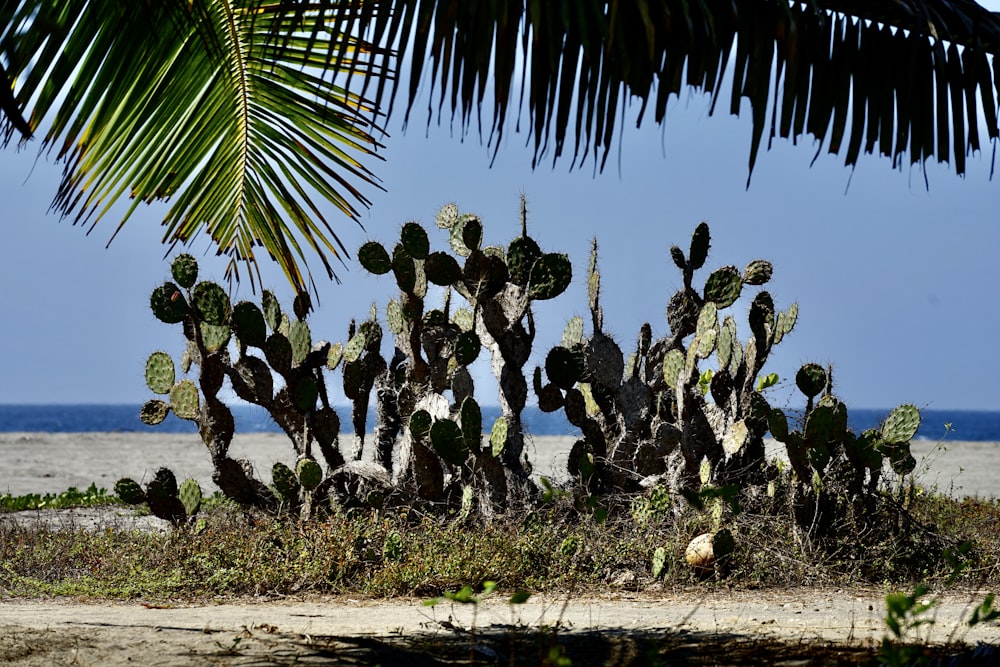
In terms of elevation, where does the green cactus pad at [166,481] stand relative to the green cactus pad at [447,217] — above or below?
below

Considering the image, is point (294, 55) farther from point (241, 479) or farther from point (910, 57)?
point (241, 479)

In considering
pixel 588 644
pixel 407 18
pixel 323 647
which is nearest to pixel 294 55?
pixel 407 18

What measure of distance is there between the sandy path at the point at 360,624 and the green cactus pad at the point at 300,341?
8.00 feet

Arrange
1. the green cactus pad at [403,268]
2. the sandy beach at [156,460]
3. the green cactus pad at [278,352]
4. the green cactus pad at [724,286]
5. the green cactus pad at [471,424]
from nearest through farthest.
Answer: the green cactus pad at [471,424] < the green cactus pad at [724,286] < the green cactus pad at [403,268] < the green cactus pad at [278,352] < the sandy beach at [156,460]

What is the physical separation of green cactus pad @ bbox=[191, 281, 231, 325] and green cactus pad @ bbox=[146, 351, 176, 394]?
61 centimetres

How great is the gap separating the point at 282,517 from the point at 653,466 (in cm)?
285

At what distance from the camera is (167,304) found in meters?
7.48

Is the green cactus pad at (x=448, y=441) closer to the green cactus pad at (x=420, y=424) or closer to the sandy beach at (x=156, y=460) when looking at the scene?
the green cactus pad at (x=420, y=424)

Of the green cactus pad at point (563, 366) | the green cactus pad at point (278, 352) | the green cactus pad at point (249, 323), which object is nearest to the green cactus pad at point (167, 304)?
the green cactus pad at point (249, 323)

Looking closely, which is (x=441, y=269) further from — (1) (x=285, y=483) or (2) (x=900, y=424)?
(2) (x=900, y=424)

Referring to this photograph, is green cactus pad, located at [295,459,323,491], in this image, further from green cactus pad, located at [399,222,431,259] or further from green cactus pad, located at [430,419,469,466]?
green cactus pad, located at [399,222,431,259]

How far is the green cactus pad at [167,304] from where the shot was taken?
748 cm

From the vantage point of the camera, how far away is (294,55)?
15.8ft

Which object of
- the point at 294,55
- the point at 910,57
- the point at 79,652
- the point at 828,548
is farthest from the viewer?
the point at 828,548
